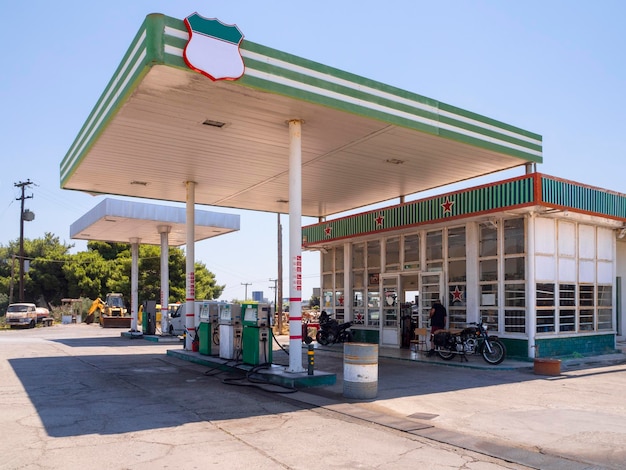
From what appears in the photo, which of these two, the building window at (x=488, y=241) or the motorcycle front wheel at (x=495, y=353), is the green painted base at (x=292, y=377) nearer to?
the motorcycle front wheel at (x=495, y=353)

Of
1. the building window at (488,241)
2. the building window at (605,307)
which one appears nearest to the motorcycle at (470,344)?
the building window at (488,241)

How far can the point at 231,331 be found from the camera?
47.5 feet

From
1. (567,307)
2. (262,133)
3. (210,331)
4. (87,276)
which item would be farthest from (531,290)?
(87,276)

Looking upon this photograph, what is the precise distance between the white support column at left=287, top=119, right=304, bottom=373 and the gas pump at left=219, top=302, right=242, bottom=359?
9.67 feet

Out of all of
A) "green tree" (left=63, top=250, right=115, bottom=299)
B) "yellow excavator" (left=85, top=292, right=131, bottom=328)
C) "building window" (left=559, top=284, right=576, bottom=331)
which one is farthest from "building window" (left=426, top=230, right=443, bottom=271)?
"green tree" (left=63, top=250, right=115, bottom=299)

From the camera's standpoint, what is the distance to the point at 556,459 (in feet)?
21.0

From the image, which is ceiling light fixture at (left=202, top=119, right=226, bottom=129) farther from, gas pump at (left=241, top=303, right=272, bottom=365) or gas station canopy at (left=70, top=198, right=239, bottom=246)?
gas station canopy at (left=70, top=198, right=239, bottom=246)

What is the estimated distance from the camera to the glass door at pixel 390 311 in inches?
736

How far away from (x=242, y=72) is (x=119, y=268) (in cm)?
4718

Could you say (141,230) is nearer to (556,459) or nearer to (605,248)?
(605,248)

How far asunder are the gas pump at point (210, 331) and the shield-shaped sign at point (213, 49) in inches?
309

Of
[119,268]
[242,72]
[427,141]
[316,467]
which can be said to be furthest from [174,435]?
[119,268]

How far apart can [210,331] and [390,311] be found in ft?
21.1

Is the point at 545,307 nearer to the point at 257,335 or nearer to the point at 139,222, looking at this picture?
the point at 257,335
